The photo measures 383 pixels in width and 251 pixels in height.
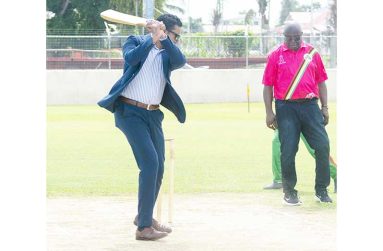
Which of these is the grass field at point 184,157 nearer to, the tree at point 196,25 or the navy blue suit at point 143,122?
the navy blue suit at point 143,122

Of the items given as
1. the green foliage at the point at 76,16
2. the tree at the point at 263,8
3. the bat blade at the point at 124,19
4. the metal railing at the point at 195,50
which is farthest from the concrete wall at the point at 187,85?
the bat blade at the point at 124,19

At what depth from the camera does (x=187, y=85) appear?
38.3m

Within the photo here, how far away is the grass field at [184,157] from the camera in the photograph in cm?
1382

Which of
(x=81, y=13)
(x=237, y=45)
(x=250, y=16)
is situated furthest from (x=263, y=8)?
(x=237, y=45)

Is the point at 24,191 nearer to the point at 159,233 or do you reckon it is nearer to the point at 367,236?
the point at 159,233

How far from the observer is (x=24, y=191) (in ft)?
26.4

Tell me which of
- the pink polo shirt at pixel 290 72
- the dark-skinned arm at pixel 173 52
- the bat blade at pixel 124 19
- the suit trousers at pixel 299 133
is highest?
the bat blade at pixel 124 19

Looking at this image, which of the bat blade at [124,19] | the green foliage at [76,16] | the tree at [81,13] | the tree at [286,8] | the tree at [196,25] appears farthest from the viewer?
the tree at [286,8]

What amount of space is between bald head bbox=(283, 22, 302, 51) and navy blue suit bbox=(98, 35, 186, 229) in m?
2.37

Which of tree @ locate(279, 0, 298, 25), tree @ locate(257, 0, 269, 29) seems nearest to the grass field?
tree @ locate(257, 0, 269, 29)

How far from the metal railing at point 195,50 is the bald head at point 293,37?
26441 millimetres

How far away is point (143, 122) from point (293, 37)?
2777mm

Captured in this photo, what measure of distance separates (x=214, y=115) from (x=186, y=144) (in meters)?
10.3

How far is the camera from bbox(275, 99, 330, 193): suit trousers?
39.3ft
